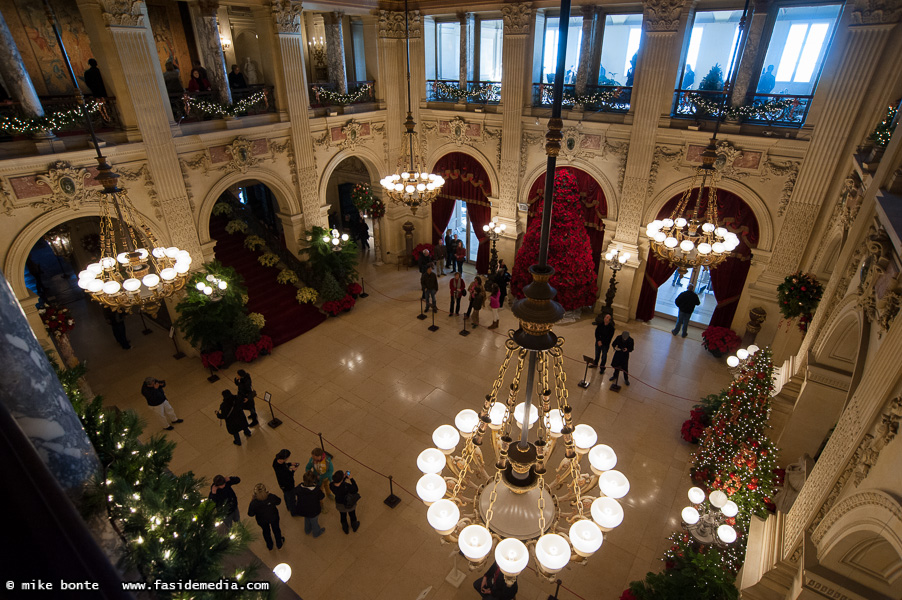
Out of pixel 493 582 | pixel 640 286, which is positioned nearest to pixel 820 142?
pixel 640 286

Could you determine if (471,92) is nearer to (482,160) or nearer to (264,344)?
(482,160)

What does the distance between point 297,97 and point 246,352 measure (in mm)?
5543

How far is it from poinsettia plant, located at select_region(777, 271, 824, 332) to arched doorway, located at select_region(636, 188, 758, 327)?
1984mm

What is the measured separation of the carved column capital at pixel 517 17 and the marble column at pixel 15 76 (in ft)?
28.0

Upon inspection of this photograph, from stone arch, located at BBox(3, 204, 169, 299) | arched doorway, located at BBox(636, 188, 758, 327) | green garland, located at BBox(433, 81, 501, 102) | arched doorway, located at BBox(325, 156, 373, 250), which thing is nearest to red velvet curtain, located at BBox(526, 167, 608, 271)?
arched doorway, located at BBox(636, 188, 758, 327)

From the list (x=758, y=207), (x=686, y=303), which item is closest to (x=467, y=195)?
(x=686, y=303)

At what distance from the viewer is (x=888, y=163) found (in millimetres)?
4863

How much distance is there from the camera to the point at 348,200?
658 inches

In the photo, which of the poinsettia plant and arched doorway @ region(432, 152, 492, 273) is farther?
arched doorway @ region(432, 152, 492, 273)

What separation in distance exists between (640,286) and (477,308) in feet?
12.1

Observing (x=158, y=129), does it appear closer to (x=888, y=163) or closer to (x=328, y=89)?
(x=328, y=89)

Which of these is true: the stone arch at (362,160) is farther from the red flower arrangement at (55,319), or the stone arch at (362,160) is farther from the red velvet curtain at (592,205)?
the red flower arrangement at (55,319)

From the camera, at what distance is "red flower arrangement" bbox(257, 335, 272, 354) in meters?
9.50

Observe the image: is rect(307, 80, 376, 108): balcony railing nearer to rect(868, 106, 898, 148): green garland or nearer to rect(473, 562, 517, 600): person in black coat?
rect(868, 106, 898, 148): green garland
